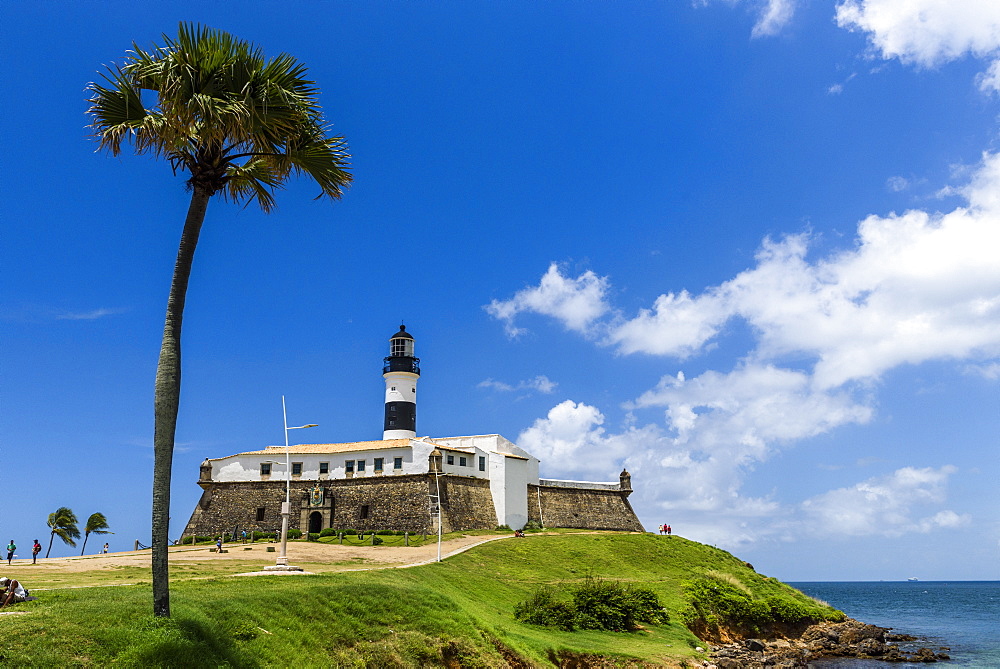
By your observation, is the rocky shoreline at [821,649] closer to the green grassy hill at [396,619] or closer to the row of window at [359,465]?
the green grassy hill at [396,619]

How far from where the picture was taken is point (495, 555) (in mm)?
41375

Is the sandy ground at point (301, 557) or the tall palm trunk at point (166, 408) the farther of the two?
the sandy ground at point (301, 557)

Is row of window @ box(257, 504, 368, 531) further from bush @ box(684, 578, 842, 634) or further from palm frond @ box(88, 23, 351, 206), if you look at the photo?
palm frond @ box(88, 23, 351, 206)

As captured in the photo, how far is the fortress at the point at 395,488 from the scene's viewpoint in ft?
172

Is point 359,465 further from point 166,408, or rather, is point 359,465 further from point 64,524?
point 166,408

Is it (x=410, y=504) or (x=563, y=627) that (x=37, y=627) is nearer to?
(x=563, y=627)

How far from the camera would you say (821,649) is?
39.8 metres

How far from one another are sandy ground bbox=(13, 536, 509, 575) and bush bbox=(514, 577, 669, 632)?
7.12 m

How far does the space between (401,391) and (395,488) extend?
10.2 metres

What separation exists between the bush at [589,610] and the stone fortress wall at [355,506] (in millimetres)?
19691

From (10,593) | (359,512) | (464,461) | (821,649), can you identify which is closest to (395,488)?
(359,512)

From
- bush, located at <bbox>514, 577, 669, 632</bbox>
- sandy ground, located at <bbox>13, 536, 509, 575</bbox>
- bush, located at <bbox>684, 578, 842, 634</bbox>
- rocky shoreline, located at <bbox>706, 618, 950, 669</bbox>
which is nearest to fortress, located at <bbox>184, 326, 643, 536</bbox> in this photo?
sandy ground, located at <bbox>13, 536, 509, 575</bbox>

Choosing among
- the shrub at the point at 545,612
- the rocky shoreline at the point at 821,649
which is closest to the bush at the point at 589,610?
the shrub at the point at 545,612

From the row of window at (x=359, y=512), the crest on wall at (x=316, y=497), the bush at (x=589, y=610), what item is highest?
the crest on wall at (x=316, y=497)
